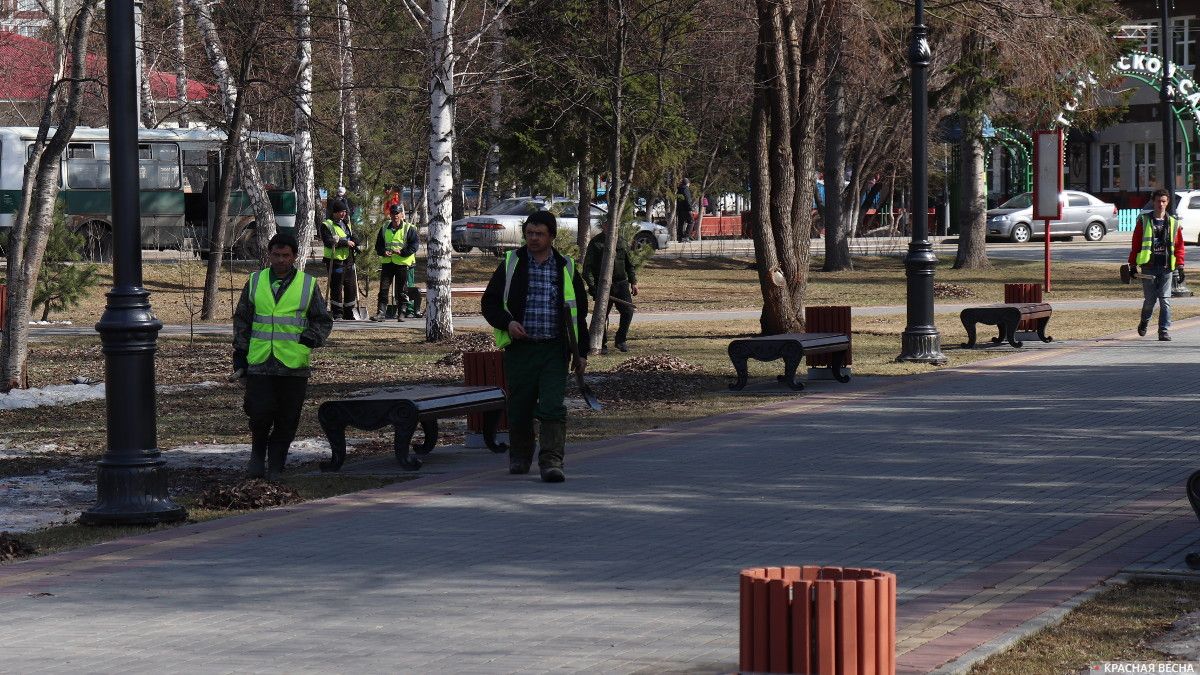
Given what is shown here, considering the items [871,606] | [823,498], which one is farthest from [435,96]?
[871,606]

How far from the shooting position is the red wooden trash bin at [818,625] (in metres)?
5.06

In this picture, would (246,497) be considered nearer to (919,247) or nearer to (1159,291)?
(919,247)

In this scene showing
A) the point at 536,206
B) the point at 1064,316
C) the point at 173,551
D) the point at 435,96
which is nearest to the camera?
the point at 173,551

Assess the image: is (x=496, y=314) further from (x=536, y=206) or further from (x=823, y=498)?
(x=536, y=206)

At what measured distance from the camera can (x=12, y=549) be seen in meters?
8.20

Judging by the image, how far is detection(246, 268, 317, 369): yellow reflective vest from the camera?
10.5 meters

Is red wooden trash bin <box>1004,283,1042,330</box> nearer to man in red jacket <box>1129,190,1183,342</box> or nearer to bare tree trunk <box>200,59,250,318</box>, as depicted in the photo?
man in red jacket <box>1129,190,1183,342</box>

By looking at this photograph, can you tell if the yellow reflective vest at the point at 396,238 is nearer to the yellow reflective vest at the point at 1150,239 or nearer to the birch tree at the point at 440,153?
the birch tree at the point at 440,153

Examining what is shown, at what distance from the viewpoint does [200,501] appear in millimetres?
9812

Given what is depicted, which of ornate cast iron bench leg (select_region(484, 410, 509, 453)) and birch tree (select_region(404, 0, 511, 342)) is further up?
birch tree (select_region(404, 0, 511, 342))

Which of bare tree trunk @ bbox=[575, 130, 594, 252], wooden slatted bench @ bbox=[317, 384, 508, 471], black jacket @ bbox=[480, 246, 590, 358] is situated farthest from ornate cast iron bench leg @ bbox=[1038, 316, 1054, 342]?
bare tree trunk @ bbox=[575, 130, 594, 252]

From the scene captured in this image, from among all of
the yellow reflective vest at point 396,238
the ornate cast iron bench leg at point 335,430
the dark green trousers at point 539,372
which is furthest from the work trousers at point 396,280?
the dark green trousers at point 539,372

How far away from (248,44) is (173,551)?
14893 mm

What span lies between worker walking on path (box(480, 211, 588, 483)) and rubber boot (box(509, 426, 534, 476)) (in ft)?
0.09
